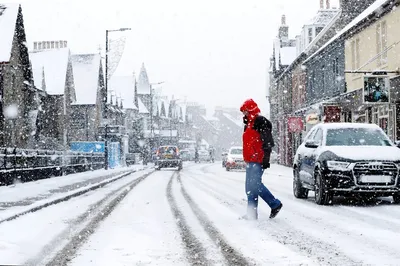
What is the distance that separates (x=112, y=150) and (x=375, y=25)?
27.1 meters

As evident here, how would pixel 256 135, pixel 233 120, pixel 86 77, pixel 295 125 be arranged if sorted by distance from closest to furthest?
pixel 256 135 → pixel 295 125 → pixel 86 77 → pixel 233 120

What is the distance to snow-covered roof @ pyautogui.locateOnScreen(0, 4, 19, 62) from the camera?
105 ft

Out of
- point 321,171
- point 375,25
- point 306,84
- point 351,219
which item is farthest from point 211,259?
point 306,84

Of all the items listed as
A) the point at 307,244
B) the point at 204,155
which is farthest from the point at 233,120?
the point at 307,244

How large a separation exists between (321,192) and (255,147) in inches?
128

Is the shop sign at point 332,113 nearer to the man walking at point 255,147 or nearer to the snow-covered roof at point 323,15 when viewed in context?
the snow-covered roof at point 323,15

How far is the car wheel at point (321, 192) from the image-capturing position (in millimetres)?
11797

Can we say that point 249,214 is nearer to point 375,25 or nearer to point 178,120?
point 375,25

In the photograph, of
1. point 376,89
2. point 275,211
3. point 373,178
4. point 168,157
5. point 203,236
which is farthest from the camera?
point 168,157

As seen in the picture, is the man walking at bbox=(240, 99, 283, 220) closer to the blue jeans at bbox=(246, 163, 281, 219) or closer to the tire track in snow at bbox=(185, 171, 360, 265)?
the blue jeans at bbox=(246, 163, 281, 219)

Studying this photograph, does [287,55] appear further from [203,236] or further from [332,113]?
[203,236]

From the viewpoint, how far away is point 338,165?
11.7m

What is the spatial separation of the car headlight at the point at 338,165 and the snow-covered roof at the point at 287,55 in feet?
153

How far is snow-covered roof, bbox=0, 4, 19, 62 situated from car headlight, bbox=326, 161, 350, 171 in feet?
77.5
